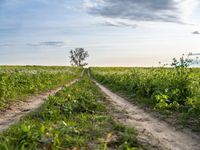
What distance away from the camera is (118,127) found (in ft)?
29.4

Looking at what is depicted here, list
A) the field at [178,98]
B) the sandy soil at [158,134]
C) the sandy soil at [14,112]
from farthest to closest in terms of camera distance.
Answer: the field at [178,98]
the sandy soil at [14,112]
the sandy soil at [158,134]

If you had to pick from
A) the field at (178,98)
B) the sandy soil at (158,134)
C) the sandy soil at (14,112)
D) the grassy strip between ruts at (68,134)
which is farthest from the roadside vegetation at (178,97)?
the sandy soil at (14,112)

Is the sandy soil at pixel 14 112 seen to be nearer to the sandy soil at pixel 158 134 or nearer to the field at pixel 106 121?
the field at pixel 106 121

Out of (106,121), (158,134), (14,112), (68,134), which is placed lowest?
(14,112)

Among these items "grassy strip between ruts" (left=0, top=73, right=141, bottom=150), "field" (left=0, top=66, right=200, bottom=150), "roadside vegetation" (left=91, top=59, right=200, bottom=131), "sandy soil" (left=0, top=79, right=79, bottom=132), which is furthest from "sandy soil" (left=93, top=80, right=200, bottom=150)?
"sandy soil" (left=0, top=79, right=79, bottom=132)

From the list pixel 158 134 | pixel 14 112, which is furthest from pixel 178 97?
pixel 14 112

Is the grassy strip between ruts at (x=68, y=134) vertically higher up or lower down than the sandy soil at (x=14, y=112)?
higher up

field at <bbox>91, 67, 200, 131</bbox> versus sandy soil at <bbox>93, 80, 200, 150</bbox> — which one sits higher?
field at <bbox>91, 67, 200, 131</bbox>

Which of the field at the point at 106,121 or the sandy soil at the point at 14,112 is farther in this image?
the sandy soil at the point at 14,112

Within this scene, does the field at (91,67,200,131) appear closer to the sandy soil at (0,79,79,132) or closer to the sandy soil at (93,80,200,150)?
the sandy soil at (93,80,200,150)

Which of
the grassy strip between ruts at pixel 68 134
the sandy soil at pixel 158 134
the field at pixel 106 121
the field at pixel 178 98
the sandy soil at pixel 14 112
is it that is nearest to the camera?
the grassy strip between ruts at pixel 68 134

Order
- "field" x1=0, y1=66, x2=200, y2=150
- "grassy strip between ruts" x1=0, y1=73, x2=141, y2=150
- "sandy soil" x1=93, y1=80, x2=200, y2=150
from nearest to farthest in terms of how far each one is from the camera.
→ "grassy strip between ruts" x1=0, y1=73, x2=141, y2=150, "field" x1=0, y1=66, x2=200, y2=150, "sandy soil" x1=93, y1=80, x2=200, y2=150

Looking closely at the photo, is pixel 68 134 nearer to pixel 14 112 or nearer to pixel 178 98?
pixel 14 112

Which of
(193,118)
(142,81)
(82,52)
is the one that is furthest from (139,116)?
(82,52)
